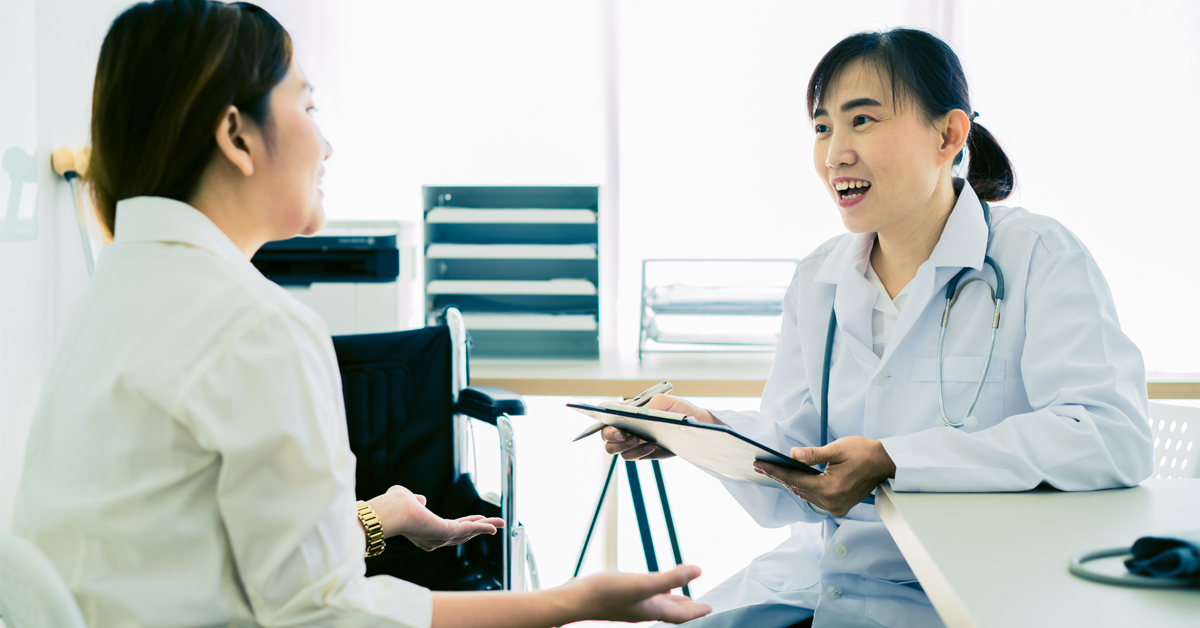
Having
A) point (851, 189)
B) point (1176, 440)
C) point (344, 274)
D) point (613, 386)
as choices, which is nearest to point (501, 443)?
point (613, 386)

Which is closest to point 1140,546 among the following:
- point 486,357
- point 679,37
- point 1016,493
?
point 1016,493

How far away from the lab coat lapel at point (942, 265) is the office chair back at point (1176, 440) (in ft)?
1.62

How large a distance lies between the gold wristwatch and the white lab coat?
52 centimetres

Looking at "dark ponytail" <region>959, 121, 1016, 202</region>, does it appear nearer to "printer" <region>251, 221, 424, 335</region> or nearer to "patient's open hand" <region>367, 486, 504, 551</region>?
"patient's open hand" <region>367, 486, 504, 551</region>

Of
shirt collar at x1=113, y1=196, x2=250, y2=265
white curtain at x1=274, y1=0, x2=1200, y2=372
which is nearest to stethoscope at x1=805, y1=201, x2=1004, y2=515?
shirt collar at x1=113, y1=196, x2=250, y2=265

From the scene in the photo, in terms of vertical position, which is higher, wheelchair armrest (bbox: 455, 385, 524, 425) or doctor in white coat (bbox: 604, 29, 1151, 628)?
doctor in white coat (bbox: 604, 29, 1151, 628)

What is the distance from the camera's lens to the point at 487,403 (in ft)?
5.17

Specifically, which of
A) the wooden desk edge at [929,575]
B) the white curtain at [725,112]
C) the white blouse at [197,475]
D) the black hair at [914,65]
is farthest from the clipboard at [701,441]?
the white curtain at [725,112]

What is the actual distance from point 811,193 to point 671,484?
3.79 feet

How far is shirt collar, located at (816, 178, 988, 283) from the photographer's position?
110 centimetres

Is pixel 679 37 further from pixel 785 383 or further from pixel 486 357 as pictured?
pixel 785 383

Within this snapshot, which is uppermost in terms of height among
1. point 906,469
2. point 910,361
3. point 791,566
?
point 910,361

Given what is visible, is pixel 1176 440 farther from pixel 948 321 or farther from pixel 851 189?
pixel 851 189

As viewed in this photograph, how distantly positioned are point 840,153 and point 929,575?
751 mm
